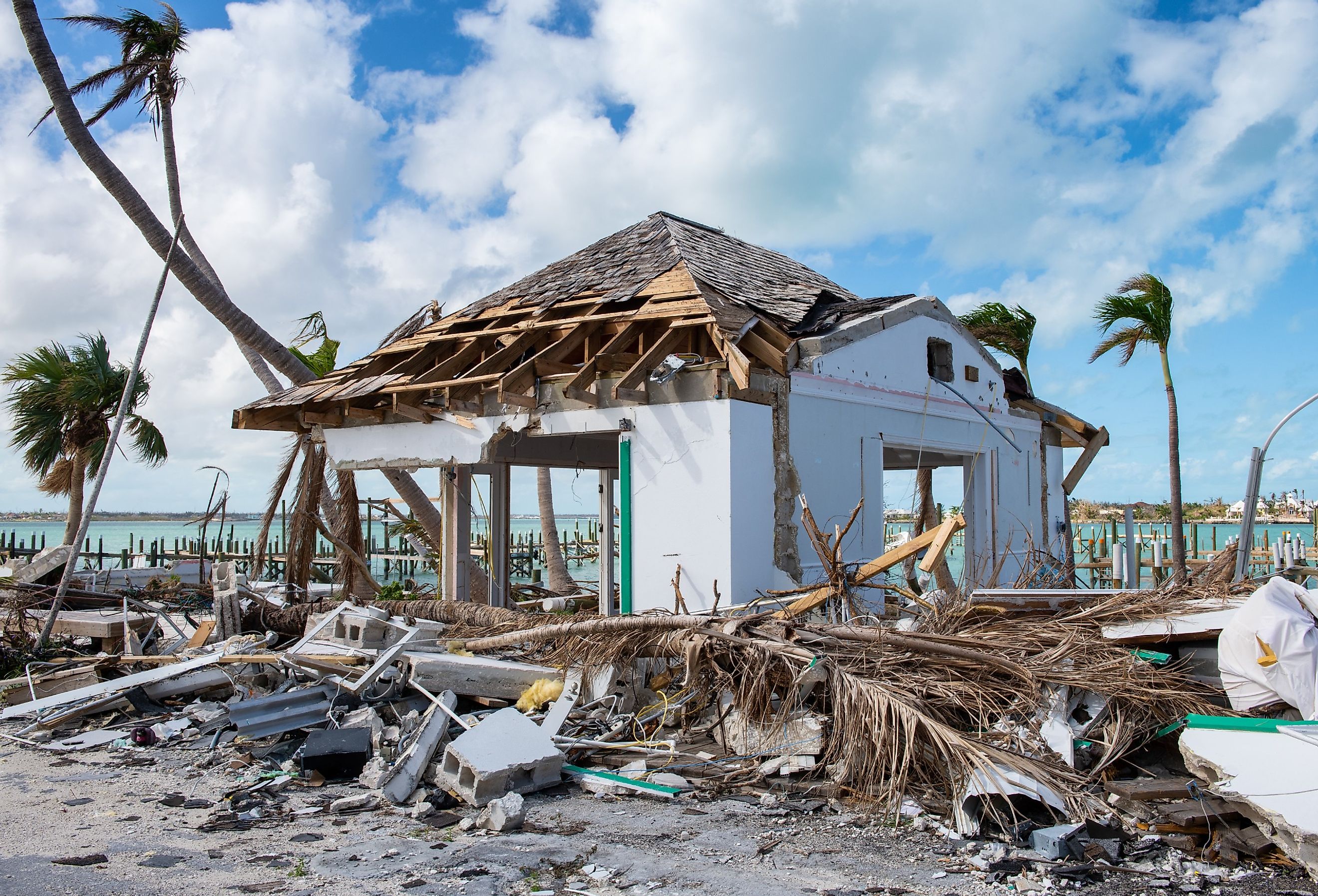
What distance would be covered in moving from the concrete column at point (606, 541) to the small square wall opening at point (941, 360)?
17.9 feet

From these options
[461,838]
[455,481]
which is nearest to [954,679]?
[461,838]

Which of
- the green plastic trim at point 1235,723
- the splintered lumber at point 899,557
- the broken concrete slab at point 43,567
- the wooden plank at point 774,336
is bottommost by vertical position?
the green plastic trim at point 1235,723

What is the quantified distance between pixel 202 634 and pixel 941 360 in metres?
9.75

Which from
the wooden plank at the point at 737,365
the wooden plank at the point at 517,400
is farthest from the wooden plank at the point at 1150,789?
the wooden plank at the point at 517,400

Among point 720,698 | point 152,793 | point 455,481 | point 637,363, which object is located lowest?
point 152,793

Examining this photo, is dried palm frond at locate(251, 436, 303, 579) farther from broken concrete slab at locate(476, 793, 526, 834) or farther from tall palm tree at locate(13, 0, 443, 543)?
broken concrete slab at locate(476, 793, 526, 834)

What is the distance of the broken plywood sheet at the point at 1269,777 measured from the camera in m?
4.85

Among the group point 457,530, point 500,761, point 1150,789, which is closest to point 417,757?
point 500,761

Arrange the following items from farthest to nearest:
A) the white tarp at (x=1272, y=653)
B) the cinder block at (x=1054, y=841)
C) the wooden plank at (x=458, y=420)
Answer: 1. the wooden plank at (x=458, y=420)
2. the white tarp at (x=1272, y=653)
3. the cinder block at (x=1054, y=841)

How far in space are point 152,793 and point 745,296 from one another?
7.61 meters

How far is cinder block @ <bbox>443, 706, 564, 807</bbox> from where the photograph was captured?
20.1 feet

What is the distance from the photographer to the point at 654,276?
448 inches

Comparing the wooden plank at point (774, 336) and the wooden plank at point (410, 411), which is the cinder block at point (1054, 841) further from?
the wooden plank at point (410, 411)

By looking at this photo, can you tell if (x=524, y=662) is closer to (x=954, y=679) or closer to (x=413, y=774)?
(x=413, y=774)
